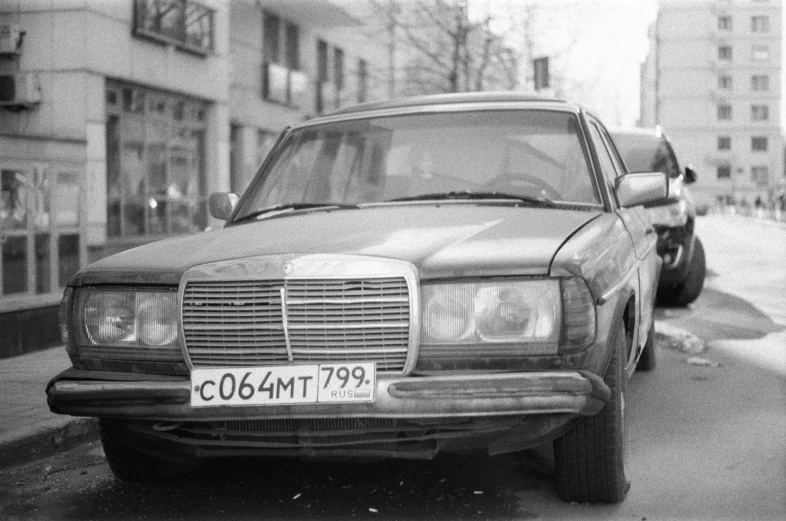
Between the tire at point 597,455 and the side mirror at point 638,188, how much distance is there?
1.04 metres

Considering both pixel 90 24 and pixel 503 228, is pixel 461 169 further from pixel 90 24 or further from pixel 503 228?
pixel 90 24

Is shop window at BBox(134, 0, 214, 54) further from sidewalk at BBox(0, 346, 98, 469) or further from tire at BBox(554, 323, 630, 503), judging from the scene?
tire at BBox(554, 323, 630, 503)

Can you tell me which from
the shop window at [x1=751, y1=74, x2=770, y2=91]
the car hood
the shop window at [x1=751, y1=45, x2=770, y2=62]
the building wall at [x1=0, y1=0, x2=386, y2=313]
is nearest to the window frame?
the shop window at [x1=751, y1=74, x2=770, y2=91]

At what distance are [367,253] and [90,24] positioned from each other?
12.9 m

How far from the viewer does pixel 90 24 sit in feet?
49.9

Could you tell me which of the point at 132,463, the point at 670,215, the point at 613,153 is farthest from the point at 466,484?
the point at 670,215

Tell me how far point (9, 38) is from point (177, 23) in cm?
371

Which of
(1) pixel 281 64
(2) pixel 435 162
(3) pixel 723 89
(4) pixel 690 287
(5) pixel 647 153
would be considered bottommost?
(4) pixel 690 287

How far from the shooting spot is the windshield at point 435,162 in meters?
4.59

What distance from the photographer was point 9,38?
14.7m

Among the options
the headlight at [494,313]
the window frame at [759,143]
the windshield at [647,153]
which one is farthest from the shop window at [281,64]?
the window frame at [759,143]

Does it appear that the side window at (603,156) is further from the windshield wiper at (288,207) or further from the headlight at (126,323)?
the headlight at (126,323)

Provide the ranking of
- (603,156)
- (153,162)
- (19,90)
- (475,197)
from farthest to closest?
(153,162) < (19,90) < (603,156) < (475,197)

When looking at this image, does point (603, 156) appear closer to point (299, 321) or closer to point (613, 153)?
point (613, 153)
